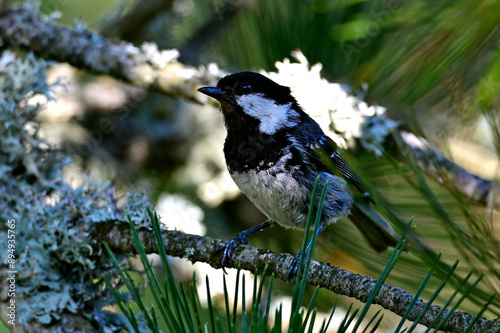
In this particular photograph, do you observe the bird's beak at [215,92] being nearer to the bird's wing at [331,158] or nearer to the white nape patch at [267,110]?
the white nape patch at [267,110]

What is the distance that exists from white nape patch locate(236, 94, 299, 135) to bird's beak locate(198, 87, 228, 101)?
0.22ft

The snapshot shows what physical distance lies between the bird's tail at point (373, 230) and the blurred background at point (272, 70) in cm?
6

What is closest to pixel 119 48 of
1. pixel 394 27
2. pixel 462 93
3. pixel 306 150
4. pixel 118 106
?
pixel 118 106

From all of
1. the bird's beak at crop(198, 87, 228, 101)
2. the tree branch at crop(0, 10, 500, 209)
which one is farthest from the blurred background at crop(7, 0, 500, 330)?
the bird's beak at crop(198, 87, 228, 101)

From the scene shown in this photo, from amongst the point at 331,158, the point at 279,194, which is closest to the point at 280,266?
the point at 279,194

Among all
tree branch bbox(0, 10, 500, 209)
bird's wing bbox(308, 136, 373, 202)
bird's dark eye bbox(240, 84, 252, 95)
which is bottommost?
bird's wing bbox(308, 136, 373, 202)

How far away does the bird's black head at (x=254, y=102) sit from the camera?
216 centimetres

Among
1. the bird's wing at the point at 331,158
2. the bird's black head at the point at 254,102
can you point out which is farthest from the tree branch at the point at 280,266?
the bird's black head at the point at 254,102

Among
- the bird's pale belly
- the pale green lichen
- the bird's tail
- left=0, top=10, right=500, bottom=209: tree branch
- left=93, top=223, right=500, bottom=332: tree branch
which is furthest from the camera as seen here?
left=0, top=10, right=500, bottom=209: tree branch

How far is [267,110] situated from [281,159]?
30cm

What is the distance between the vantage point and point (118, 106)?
3053 mm

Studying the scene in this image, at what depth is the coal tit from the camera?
1.96 metres

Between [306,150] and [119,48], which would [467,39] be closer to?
[306,150]

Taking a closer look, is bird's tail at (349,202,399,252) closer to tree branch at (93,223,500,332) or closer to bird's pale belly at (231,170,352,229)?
bird's pale belly at (231,170,352,229)
